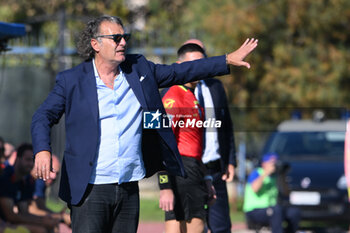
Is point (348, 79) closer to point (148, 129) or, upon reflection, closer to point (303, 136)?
point (303, 136)

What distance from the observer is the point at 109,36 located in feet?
15.8

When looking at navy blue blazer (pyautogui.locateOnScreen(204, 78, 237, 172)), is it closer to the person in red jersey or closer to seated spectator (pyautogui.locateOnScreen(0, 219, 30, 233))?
the person in red jersey

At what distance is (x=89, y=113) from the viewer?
460cm

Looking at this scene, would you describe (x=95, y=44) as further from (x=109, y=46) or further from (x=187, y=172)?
(x=187, y=172)

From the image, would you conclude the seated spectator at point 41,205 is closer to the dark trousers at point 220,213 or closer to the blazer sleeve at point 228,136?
the dark trousers at point 220,213

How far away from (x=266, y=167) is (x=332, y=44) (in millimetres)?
6335

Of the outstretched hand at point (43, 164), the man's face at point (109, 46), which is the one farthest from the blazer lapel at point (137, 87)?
the outstretched hand at point (43, 164)

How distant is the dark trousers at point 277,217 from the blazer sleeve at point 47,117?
6.56 metres

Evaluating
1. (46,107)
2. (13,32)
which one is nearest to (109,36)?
(46,107)

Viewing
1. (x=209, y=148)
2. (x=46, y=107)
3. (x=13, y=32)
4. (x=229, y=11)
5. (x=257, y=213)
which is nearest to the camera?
(x=46, y=107)

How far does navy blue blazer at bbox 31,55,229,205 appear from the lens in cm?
457

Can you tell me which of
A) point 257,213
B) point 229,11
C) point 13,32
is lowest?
point 257,213

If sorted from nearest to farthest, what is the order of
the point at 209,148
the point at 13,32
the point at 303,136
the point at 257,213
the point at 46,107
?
the point at 46,107 → the point at 209,148 → the point at 13,32 → the point at 257,213 → the point at 303,136

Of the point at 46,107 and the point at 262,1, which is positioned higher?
the point at 262,1
